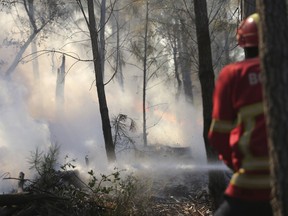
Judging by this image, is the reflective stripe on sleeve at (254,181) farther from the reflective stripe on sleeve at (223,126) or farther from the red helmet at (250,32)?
the red helmet at (250,32)

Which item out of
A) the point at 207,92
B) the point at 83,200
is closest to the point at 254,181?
the point at 83,200

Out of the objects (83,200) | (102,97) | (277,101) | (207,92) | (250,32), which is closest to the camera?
(277,101)

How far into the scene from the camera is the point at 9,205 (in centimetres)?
466

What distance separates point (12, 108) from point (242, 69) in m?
17.1

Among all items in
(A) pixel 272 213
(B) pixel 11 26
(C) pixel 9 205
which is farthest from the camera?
(B) pixel 11 26

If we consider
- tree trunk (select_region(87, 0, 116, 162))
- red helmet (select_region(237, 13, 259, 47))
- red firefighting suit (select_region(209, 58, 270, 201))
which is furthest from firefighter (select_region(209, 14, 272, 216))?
tree trunk (select_region(87, 0, 116, 162))

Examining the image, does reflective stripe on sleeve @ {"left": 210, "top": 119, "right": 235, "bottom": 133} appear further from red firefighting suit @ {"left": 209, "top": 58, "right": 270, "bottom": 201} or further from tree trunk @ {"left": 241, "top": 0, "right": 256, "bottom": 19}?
tree trunk @ {"left": 241, "top": 0, "right": 256, "bottom": 19}

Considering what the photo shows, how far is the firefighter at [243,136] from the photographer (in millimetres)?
2395

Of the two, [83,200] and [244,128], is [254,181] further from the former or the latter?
[83,200]

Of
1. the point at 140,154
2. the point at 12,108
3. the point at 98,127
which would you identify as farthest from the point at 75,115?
the point at 140,154

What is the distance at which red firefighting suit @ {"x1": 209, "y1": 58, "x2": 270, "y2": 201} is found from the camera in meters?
2.39

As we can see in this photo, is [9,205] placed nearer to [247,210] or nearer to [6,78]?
[247,210]

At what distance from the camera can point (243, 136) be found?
240cm

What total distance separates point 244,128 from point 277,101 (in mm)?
257
